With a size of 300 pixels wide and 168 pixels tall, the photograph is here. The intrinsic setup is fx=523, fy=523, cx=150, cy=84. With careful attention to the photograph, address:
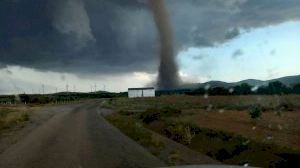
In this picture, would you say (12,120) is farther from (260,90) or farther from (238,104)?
(260,90)

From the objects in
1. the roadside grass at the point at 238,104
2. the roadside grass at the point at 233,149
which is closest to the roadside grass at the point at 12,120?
the roadside grass at the point at 233,149

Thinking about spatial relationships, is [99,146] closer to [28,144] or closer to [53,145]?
[53,145]

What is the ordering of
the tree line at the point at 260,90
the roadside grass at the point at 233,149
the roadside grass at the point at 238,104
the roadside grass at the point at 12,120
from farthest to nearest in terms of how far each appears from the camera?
the tree line at the point at 260,90 < the roadside grass at the point at 238,104 < the roadside grass at the point at 12,120 < the roadside grass at the point at 233,149

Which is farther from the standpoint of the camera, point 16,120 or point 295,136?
point 16,120

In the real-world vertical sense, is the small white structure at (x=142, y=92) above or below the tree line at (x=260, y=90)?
above

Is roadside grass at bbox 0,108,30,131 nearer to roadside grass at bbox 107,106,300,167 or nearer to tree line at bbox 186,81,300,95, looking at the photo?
roadside grass at bbox 107,106,300,167

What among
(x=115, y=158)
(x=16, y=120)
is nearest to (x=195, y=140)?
(x=115, y=158)

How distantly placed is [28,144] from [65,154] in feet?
20.1

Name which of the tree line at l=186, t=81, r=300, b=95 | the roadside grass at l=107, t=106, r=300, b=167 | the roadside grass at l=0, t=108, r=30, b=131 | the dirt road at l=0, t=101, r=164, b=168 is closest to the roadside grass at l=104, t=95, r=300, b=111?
the roadside grass at l=0, t=108, r=30, b=131

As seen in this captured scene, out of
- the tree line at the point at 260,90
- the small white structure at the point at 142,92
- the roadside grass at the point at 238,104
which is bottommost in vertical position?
the roadside grass at the point at 238,104

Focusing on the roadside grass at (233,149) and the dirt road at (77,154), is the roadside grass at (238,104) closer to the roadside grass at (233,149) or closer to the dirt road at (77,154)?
the roadside grass at (233,149)

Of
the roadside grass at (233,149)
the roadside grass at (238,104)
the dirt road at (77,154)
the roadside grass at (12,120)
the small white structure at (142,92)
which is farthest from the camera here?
the small white structure at (142,92)

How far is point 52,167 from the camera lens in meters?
16.4

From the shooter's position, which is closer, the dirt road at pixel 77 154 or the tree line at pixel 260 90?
the dirt road at pixel 77 154
